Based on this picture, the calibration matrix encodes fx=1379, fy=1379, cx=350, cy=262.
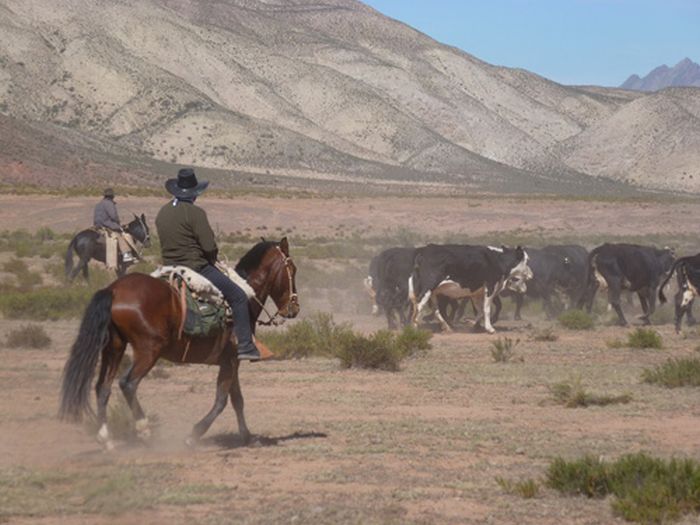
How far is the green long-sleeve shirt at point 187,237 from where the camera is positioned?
11953 mm

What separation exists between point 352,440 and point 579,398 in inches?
133

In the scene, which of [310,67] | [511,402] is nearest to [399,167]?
[310,67]

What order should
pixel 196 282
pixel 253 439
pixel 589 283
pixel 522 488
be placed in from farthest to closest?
1. pixel 589 283
2. pixel 253 439
3. pixel 196 282
4. pixel 522 488

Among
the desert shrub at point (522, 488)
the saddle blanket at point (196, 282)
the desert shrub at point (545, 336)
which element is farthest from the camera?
the desert shrub at point (545, 336)

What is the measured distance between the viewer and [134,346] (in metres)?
11.4

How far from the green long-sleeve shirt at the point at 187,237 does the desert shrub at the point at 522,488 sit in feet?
11.3

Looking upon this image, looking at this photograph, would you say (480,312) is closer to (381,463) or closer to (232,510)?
(381,463)

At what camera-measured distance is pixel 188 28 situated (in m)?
147

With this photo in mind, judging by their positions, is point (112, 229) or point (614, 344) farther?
point (112, 229)

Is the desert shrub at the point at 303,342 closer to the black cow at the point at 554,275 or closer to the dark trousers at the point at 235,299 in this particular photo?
the dark trousers at the point at 235,299

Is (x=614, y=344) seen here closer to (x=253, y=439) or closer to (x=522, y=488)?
(x=253, y=439)

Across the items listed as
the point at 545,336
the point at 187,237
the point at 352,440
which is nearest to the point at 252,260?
the point at 187,237

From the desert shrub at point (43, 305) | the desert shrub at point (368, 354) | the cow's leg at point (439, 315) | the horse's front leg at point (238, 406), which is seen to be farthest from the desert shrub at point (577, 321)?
the horse's front leg at point (238, 406)

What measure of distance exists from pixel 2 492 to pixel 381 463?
3028 millimetres
